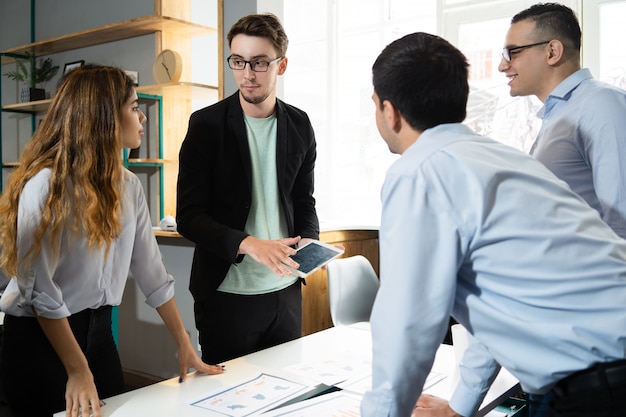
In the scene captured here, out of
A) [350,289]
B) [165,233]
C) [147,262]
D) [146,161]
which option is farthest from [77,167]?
[146,161]

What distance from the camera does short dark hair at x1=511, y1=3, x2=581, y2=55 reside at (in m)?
2.21

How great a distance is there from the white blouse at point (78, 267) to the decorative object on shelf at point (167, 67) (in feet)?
8.75

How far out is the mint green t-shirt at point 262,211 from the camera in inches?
87.7

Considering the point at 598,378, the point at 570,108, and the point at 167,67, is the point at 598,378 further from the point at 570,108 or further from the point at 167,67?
the point at 167,67

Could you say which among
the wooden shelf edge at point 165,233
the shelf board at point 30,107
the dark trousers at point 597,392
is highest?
the shelf board at point 30,107

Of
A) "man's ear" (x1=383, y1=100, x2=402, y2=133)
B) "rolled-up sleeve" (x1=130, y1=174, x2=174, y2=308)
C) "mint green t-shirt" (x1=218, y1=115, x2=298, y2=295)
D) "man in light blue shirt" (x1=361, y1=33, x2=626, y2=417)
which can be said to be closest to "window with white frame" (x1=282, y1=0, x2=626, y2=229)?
"mint green t-shirt" (x1=218, y1=115, x2=298, y2=295)

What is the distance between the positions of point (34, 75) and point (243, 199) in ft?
14.3

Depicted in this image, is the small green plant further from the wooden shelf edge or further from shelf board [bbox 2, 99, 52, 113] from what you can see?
the wooden shelf edge

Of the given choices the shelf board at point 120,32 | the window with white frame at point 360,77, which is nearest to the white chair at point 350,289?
the window with white frame at point 360,77

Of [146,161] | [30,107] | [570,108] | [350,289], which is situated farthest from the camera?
[30,107]

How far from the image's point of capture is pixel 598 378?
42.8 inches

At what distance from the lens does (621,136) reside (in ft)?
6.51

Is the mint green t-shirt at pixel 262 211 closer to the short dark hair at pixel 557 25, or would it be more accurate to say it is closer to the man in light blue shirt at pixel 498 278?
the short dark hair at pixel 557 25

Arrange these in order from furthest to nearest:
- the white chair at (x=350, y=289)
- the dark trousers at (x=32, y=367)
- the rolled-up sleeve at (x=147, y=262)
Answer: the white chair at (x=350, y=289) < the rolled-up sleeve at (x=147, y=262) < the dark trousers at (x=32, y=367)
